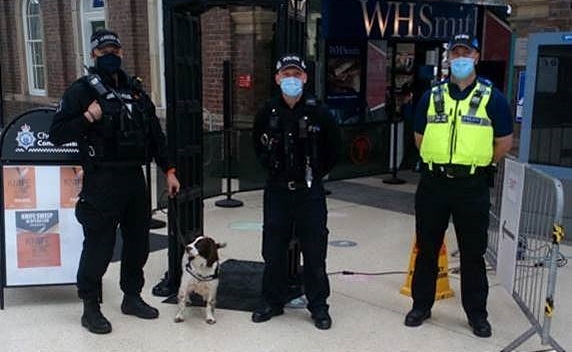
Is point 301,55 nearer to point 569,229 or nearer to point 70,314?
point 70,314

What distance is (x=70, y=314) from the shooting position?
4.52 meters

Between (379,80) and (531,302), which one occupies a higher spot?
(379,80)

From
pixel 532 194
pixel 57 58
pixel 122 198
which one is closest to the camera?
pixel 122 198

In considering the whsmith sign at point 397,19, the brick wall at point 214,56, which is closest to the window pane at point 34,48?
the brick wall at point 214,56

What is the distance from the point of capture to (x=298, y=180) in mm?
4234

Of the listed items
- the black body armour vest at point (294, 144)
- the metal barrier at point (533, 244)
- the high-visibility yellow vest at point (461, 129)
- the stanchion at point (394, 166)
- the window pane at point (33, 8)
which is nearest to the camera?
the metal barrier at point (533, 244)

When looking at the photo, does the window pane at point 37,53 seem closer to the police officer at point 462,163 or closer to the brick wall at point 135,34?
the brick wall at point 135,34

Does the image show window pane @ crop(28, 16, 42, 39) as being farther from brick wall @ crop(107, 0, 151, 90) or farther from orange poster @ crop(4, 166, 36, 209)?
orange poster @ crop(4, 166, 36, 209)

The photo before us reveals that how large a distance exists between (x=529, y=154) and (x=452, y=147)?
9.34ft

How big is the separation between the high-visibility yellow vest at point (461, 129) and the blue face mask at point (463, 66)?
11cm

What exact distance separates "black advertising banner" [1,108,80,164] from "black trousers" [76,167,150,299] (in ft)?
1.76

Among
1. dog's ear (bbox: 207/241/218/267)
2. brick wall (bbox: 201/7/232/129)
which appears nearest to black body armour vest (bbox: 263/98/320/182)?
dog's ear (bbox: 207/241/218/267)

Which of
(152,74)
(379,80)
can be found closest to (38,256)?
(379,80)

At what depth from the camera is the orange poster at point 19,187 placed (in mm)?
4512
